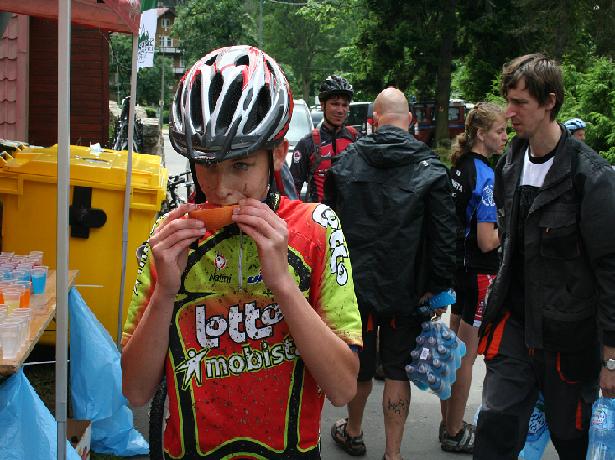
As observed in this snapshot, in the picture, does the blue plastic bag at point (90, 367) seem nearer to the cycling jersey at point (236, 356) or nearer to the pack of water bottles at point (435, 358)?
the pack of water bottles at point (435, 358)

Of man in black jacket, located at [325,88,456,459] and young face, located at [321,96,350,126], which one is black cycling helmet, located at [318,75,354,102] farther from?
man in black jacket, located at [325,88,456,459]

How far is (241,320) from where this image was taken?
6.53 ft

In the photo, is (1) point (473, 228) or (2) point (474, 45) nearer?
(1) point (473, 228)

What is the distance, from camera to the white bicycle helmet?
1.82 meters

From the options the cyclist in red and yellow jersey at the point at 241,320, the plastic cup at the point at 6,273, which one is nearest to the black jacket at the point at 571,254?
the cyclist in red and yellow jersey at the point at 241,320

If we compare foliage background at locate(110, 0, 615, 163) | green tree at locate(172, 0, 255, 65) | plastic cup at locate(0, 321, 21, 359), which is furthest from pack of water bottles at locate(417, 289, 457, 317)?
green tree at locate(172, 0, 255, 65)

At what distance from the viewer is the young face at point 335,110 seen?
22.8 feet

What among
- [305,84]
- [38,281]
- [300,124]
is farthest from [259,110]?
[305,84]

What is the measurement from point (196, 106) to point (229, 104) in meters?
0.08

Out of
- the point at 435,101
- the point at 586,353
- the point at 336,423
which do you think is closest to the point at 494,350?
the point at 586,353

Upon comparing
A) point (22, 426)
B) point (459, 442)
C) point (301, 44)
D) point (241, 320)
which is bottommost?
point (459, 442)

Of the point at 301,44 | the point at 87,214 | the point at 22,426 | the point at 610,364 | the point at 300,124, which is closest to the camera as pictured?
the point at 22,426

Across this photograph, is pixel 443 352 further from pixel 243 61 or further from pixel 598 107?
pixel 598 107

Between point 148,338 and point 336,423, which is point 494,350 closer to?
point 336,423
